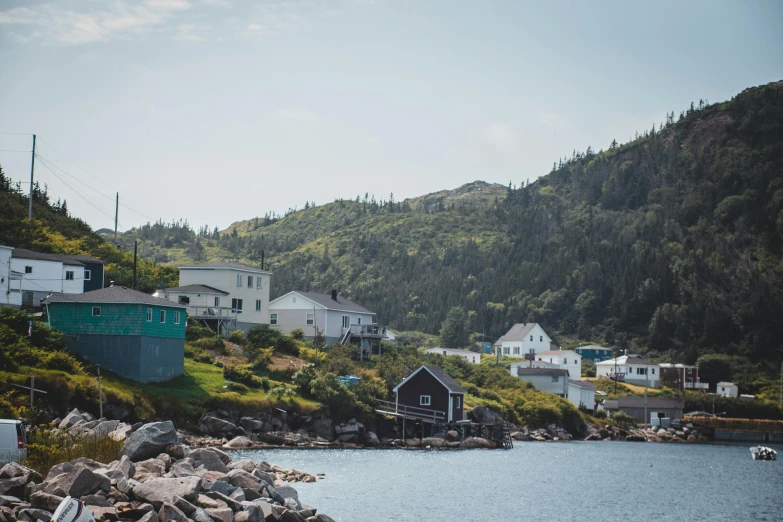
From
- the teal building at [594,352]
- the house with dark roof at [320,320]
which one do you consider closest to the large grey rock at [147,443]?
the house with dark roof at [320,320]

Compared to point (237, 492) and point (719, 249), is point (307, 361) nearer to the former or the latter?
point (237, 492)

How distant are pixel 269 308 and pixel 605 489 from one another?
44507 mm

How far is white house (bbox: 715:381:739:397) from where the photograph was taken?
113m

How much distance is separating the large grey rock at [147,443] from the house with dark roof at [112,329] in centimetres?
2690

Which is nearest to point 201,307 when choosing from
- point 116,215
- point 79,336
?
point 79,336

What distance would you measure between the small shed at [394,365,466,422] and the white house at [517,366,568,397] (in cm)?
2782

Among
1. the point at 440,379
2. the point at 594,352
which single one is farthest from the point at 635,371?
the point at 440,379

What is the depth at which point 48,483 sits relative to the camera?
66.0 feet

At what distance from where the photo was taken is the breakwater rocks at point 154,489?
19.7 m

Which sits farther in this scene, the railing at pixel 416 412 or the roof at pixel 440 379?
the roof at pixel 440 379

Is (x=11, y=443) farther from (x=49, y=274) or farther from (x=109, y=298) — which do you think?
(x=49, y=274)

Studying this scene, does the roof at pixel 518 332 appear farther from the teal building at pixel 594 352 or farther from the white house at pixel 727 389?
the white house at pixel 727 389

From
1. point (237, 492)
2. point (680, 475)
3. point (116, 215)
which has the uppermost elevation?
point (116, 215)

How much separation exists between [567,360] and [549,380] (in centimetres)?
2191
